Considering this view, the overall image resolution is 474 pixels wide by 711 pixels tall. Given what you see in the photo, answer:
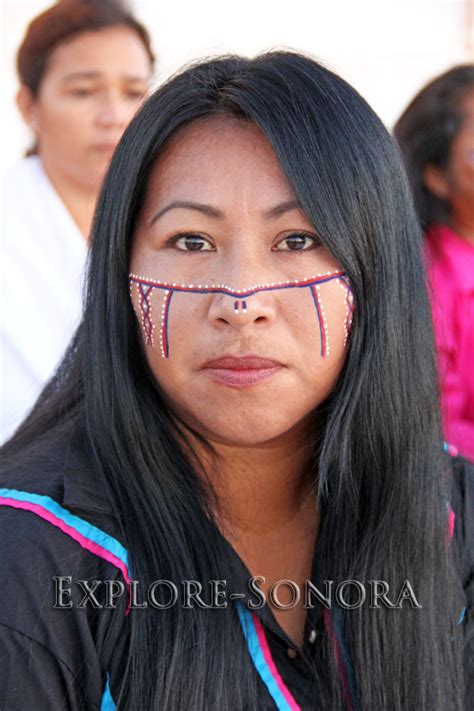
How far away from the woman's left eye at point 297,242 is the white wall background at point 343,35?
3.99 m

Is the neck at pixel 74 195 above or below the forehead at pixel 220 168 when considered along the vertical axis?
below

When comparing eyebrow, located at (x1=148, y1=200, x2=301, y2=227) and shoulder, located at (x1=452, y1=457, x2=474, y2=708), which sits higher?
eyebrow, located at (x1=148, y1=200, x2=301, y2=227)

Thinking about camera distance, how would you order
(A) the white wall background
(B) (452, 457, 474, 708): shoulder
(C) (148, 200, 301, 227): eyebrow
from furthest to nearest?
(A) the white wall background → (B) (452, 457, 474, 708): shoulder → (C) (148, 200, 301, 227): eyebrow

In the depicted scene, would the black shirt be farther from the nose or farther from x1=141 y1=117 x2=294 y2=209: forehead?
x1=141 y1=117 x2=294 y2=209: forehead

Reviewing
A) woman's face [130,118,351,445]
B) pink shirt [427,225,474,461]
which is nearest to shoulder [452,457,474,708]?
woman's face [130,118,351,445]

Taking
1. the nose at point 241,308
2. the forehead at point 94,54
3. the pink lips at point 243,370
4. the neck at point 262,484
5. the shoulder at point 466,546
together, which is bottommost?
the shoulder at point 466,546

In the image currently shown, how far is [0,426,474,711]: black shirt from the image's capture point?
52.3 inches

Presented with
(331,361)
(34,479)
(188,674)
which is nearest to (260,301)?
(331,361)

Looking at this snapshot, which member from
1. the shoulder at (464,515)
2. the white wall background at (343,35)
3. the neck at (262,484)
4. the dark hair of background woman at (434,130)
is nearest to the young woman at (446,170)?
the dark hair of background woman at (434,130)

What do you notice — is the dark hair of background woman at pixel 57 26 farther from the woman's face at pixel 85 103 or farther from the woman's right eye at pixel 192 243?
the woman's right eye at pixel 192 243

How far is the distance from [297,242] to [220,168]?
A: 0.54ft

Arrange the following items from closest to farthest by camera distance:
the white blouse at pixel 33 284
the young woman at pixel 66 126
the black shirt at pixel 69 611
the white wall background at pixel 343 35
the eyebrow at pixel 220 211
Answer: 1. the black shirt at pixel 69 611
2. the eyebrow at pixel 220 211
3. the white blouse at pixel 33 284
4. the young woman at pixel 66 126
5. the white wall background at pixel 343 35

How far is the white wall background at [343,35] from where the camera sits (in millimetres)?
5270

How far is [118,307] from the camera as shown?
5.08 ft
